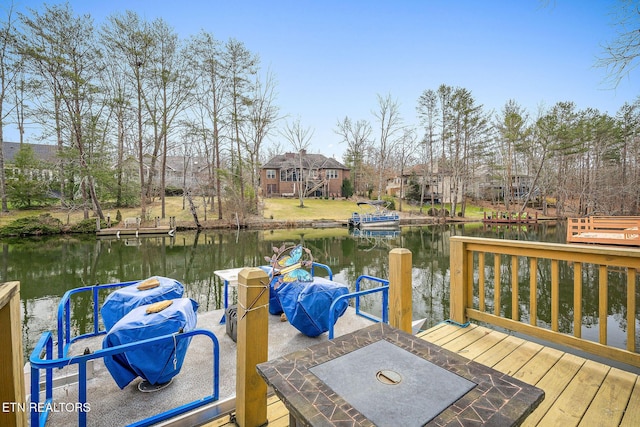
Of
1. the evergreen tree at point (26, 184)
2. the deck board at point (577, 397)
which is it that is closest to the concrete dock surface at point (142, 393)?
the deck board at point (577, 397)

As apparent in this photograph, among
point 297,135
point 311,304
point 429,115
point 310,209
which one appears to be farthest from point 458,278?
point 429,115

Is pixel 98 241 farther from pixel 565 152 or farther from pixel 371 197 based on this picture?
pixel 565 152

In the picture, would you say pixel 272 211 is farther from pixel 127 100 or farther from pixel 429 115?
pixel 429 115

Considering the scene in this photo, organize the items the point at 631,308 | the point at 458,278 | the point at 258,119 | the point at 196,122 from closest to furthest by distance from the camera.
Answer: the point at 631,308 < the point at 458,278 < the point at 196,122 < the point at 258,119

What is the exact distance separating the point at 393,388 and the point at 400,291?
1.23 meters

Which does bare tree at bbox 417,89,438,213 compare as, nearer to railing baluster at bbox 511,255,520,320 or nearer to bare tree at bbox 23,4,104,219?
bare tree at bbox 23,4,104,219

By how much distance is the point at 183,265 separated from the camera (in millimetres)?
10062

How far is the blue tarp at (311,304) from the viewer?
344 cm

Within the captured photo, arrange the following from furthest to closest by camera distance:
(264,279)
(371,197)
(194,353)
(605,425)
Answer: (371,197) < (194,353) < (264,279) < (605,425)

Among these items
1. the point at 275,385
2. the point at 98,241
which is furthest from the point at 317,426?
the point at 98,241

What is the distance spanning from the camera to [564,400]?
1.91 metres

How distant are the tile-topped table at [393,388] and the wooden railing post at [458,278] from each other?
1.71 m

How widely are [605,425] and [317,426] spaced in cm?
185

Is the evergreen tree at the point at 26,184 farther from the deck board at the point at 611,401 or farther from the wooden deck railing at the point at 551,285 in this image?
the deck board at the point at 611,401
